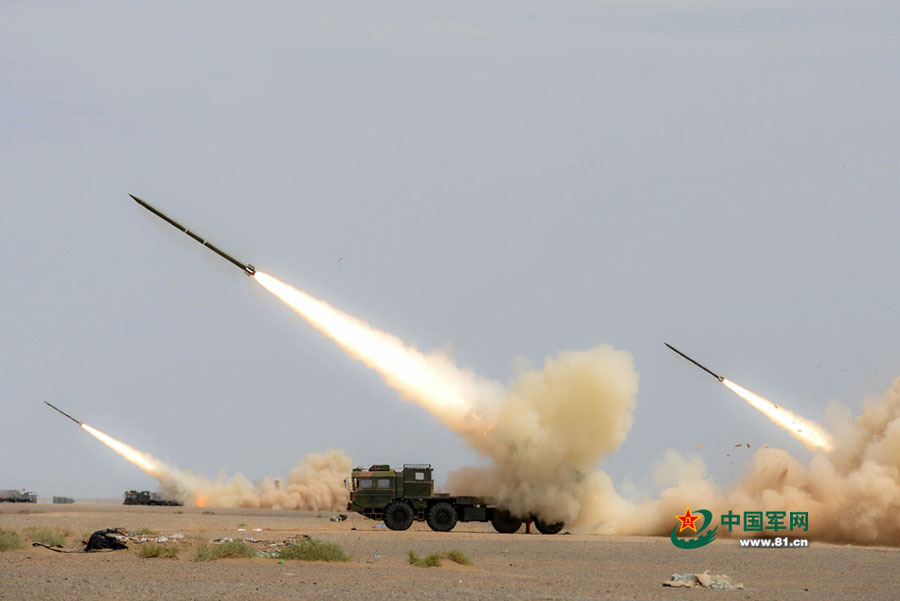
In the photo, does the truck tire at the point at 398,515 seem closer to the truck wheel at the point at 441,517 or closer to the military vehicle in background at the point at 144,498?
the truck wheel at the point at 441,517

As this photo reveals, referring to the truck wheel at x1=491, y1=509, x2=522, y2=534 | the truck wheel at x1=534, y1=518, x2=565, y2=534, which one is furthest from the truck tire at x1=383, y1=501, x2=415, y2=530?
the truck wheel at x1=534, y1=518, x2=565, y2=534

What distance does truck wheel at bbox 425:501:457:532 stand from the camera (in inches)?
1884

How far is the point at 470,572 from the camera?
3092 cm

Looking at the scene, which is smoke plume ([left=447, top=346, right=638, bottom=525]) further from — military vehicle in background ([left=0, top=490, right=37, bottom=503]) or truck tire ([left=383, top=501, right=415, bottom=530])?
military vehicle in background ([left=0, top=490, right=37, bottom=503])

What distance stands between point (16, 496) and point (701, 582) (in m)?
90.4


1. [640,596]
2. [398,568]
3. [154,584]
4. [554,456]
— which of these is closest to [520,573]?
[398,568]

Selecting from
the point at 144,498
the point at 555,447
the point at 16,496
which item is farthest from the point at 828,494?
the point at 16,496

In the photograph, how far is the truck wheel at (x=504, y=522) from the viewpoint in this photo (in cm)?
4911

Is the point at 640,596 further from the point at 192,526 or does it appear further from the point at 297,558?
the point at 192,526

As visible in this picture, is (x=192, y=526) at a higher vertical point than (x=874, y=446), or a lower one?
lower

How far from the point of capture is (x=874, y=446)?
45.8m

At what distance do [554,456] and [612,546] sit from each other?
8046 mm

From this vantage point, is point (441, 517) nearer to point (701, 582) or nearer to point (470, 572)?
point (470, 572)

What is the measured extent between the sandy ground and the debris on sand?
556mm
